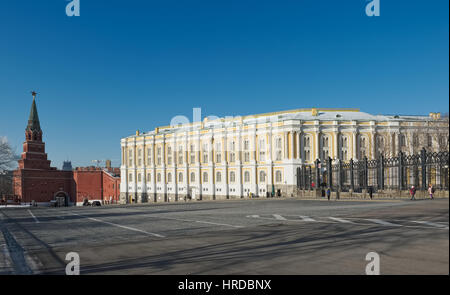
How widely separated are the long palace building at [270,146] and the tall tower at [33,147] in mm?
27561

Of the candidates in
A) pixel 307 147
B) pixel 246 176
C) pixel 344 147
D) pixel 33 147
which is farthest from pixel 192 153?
pixel 33 147

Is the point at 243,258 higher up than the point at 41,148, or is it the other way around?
the point at 41,148

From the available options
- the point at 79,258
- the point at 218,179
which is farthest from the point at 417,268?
the point at 218,179

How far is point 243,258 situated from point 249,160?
70.2 meters

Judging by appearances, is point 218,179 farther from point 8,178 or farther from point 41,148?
point 8,178

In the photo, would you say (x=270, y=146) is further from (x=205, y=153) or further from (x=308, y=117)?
(x=205, y=153)

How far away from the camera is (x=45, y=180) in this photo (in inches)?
3836

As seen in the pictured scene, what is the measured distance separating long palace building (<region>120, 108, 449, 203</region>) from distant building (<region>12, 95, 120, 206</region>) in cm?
1828

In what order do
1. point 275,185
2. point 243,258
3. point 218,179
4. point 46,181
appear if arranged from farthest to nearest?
point 46,181 → point 218,179 → point 275,185 → point 243,258

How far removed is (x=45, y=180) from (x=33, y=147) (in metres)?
8.01

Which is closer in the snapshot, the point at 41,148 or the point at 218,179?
the point at 218,179

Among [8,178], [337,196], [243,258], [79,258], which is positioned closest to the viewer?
[243,258]

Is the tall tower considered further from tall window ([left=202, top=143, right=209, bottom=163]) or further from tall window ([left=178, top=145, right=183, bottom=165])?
tall window ([left=202, top=143, right=209, bottom=163])

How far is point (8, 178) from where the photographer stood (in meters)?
36.1
